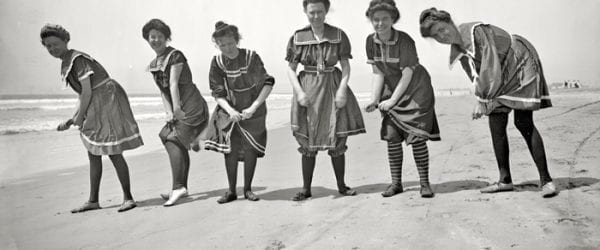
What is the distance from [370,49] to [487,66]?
2.92ft

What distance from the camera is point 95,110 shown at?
4156 mm

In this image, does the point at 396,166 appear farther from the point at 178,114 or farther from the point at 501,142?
the point at 178,114

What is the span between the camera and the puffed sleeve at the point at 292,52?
3.96 metres

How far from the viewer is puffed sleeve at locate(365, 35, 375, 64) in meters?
3.90

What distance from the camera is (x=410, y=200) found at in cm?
358

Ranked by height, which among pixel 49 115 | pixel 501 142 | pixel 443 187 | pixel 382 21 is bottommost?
pixel 49 115

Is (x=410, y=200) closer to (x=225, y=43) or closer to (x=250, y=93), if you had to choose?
(x=250, y=93)

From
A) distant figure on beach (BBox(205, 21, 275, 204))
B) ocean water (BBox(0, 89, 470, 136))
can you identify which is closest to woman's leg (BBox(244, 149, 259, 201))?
distant figure on beach (BBox(205, 21, 275, 204))

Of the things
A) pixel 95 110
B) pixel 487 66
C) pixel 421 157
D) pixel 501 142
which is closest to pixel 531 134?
pixel 501 142

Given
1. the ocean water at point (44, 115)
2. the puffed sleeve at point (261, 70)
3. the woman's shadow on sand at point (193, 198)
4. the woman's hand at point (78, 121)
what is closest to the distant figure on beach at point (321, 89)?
the puffed sleeve at point (261, 70)

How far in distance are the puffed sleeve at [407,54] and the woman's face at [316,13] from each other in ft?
2.10

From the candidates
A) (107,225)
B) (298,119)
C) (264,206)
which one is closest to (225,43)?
(298,119)

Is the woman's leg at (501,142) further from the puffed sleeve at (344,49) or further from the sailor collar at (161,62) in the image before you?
the sailor collar at (161,62)

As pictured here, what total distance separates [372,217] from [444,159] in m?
2.28
